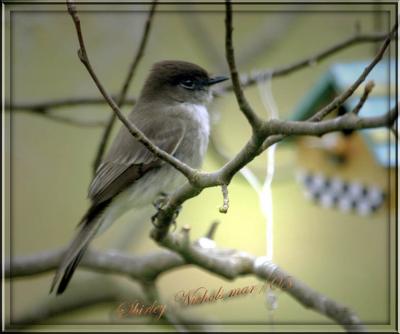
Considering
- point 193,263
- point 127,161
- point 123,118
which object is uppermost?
point 123,118

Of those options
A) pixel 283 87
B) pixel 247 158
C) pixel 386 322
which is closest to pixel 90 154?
pixel 283 87

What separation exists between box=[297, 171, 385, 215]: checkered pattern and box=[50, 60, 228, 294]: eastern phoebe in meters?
0.67

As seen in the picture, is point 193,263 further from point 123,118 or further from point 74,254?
point 123,118

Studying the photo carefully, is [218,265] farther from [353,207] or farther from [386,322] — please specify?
[353,207]

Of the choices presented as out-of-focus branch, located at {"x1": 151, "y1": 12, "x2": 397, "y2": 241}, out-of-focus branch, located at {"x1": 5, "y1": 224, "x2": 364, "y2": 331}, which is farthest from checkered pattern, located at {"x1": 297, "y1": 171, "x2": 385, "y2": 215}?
out-of-focus branch, located at {"x1": 151, "y1": 12, "x2": 397, "y2": 241}

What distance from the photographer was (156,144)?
2.12 metres

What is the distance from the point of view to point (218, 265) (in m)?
2.10

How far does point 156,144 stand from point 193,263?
38 centimetres

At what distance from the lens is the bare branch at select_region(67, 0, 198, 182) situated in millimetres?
1272

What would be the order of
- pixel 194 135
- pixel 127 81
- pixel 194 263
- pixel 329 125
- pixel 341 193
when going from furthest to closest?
pixel 341 193 < pixel 194 135 < pixel 194 263 < pixel 127 81 < pixel 329 125

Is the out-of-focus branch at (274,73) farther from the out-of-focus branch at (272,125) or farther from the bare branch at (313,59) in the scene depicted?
the out-of-focus branch at (272,125)

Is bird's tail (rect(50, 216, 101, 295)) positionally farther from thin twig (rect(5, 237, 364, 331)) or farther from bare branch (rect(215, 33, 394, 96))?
bare branch (rect(215, 33, 394, 96))

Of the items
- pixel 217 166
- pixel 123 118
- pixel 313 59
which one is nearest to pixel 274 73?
pixel 313 59

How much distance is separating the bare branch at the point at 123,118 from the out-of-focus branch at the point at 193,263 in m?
0.54
